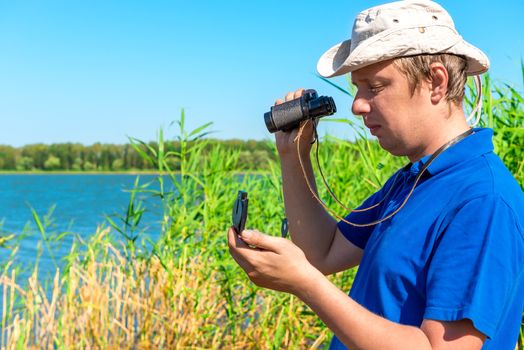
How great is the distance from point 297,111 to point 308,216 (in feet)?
0.86

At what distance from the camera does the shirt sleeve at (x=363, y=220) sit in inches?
64.6

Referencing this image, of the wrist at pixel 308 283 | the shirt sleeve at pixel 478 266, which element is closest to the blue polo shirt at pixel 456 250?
the shirt sleeve at pixel 478 266

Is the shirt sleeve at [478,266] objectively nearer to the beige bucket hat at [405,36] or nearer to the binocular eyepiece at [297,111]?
the beige bucket hat at [405,36]

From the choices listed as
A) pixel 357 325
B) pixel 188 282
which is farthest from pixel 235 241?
pixel 188 282

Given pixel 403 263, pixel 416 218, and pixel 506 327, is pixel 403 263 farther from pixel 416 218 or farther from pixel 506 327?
pixel 506 327

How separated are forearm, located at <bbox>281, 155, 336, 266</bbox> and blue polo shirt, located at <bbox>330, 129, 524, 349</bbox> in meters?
0.32

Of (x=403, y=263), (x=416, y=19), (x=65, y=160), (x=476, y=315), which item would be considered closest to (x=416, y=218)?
(x=403, y=263)

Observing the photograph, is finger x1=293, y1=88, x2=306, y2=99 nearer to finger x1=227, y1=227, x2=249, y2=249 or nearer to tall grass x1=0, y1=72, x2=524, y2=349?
finger x1=227, y1=227, x2=249, y2=249

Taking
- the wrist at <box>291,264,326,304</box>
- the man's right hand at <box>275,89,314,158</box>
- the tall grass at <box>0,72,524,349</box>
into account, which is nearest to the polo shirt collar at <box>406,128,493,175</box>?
the wrist at <box>291,264,326,304</box>

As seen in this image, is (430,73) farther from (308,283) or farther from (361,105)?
(308,283)

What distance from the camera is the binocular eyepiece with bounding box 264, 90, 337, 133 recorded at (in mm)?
1655

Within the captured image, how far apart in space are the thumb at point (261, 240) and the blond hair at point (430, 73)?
378 millimetres

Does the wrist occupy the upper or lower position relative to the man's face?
lower

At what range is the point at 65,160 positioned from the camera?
5703 cm
